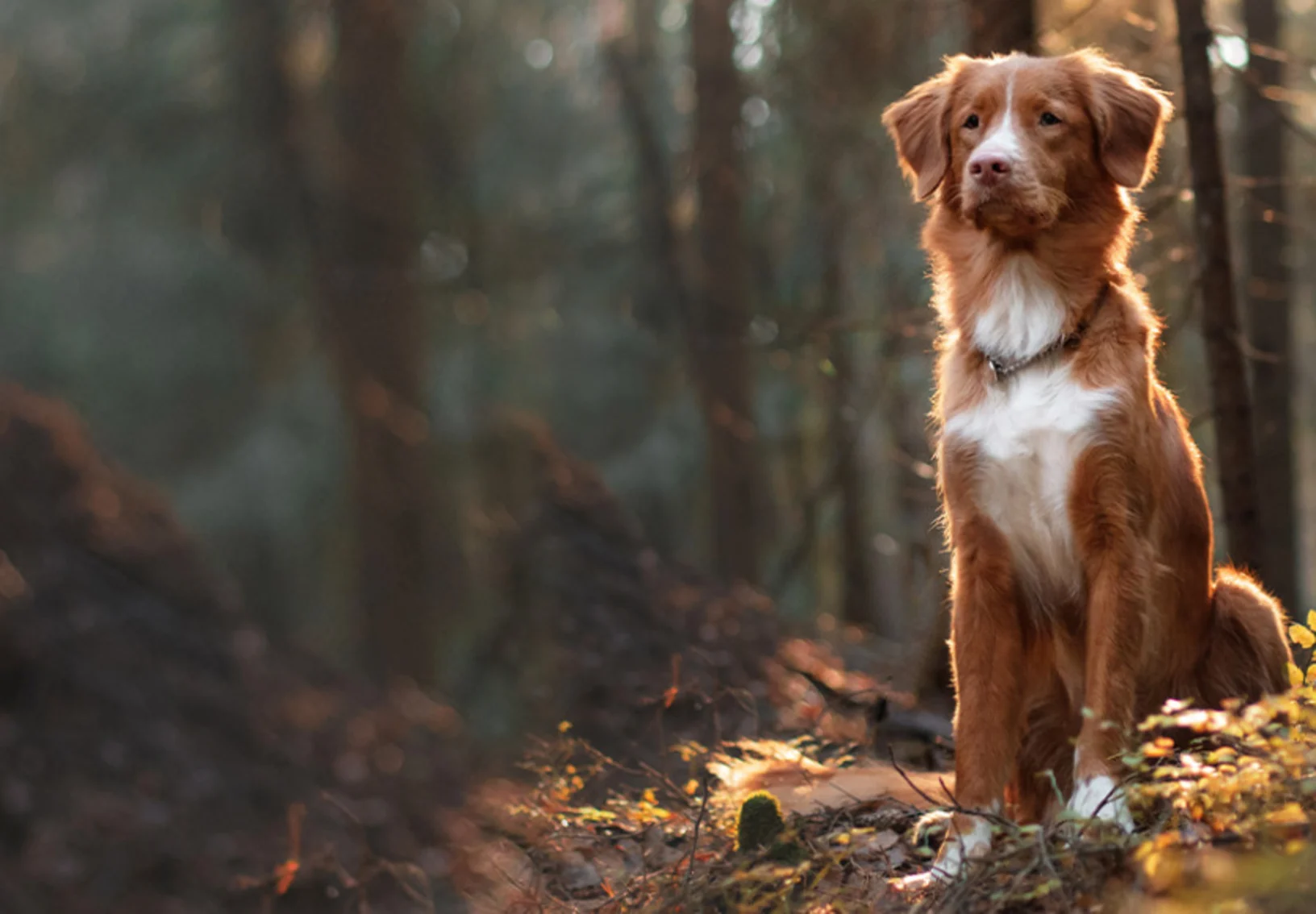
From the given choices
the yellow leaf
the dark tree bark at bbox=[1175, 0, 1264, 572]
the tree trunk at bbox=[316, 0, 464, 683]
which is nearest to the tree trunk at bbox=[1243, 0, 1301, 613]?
the dark tree bark at bbox=[1175, 0, 1264, 572]

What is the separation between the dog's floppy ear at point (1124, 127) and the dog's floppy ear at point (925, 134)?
1.41 feet

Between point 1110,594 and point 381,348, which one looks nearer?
point 1110,594

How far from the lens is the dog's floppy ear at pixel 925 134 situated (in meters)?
4.10

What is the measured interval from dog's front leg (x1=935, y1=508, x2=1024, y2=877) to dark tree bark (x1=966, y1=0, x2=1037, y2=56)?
307 centimetres

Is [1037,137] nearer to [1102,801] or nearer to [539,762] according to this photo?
[1102,801]

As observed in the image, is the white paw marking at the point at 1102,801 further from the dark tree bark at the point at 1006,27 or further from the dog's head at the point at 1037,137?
the dark tree bark at the point at 1006,27

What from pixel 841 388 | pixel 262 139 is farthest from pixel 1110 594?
pixel 262 139

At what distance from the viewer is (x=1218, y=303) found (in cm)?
600

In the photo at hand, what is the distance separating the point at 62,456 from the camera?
12.1 m

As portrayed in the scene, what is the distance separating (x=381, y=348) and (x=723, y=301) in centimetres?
411

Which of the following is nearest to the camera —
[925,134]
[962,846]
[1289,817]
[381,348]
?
[1289,817]

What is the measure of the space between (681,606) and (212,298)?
10.5m

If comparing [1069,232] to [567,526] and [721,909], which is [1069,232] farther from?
[567,526]

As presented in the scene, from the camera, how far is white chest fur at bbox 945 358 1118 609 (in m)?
3.70
